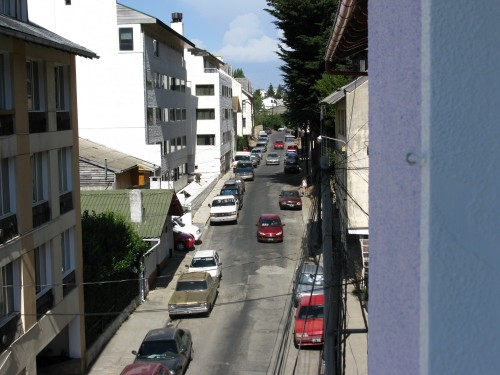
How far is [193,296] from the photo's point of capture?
2608 cm

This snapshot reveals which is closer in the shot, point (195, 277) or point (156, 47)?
point (195, 277)

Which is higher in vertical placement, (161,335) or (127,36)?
(127,36)

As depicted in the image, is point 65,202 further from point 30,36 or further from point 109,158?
point 109,158

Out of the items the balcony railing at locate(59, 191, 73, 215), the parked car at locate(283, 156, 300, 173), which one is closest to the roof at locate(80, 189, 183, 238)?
the balcony railing at locate(59, 191, 73, 215)

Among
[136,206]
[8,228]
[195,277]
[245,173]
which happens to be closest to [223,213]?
[136,206]

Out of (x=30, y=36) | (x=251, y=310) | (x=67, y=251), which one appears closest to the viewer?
(x=30, y=36)

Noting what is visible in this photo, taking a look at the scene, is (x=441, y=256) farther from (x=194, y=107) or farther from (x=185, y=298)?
(x=194, y=107)

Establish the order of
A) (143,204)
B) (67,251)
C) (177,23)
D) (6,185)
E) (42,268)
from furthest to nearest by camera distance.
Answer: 1. (177,23)
2. (143,204)
3. (67,251)
4. (42,268)
5. (6,185)

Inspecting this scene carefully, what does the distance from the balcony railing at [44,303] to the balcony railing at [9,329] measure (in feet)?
3.67

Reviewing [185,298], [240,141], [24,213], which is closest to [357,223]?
[185,298]

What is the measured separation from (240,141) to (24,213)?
269ft

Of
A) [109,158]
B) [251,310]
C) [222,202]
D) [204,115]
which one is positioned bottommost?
[251,310]

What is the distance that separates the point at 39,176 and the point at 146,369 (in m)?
6.03

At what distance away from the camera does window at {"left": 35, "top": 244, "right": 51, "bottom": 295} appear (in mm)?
18109
